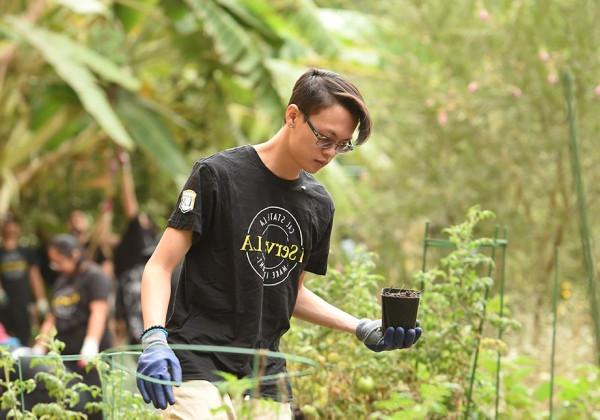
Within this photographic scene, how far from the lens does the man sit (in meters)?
3.05

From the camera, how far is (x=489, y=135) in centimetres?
972

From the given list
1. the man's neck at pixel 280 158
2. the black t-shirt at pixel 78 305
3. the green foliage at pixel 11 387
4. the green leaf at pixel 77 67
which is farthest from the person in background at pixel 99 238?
the man's neck at pixel 280 158

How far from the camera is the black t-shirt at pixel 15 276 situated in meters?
10.1

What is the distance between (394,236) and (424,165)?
0.76 meters

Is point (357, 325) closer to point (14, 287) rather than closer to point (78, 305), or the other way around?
point (78, 305)

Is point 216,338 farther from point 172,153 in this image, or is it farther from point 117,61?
point 117,61

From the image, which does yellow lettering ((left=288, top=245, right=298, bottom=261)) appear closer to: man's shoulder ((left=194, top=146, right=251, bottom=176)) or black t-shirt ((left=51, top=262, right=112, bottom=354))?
man's shoulder ((left=194, top=146, right=251, bottom=176))

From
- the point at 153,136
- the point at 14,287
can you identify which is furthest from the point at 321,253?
the point at 153,136

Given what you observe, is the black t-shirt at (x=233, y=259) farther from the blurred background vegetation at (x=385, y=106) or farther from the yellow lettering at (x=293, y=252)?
→ the blurred background vegetation at (x=385, y=106)

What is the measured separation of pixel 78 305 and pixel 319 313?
132 inches

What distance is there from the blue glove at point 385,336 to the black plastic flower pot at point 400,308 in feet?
0.07

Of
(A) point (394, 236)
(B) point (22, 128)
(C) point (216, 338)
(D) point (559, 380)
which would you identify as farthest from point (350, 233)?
(C) point (216, 338)

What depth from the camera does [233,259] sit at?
3.12 m

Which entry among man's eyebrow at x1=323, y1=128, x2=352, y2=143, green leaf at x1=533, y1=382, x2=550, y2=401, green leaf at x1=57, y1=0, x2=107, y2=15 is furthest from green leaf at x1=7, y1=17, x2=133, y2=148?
man's eyebrow at x1=323, y1=128, x2=352, y2=143
